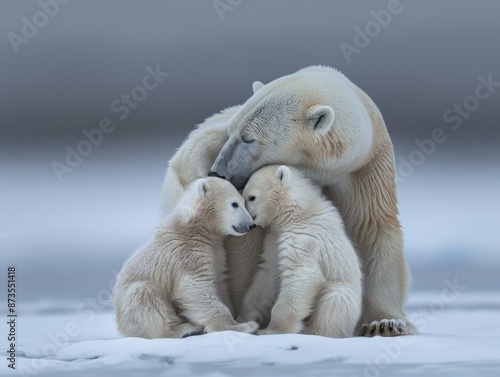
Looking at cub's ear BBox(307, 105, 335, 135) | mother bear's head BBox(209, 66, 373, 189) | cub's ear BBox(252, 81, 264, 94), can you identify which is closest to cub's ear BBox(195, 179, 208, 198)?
mother bear's head BBox(209, 66, 373, 189)

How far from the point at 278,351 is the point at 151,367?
0.56 meters

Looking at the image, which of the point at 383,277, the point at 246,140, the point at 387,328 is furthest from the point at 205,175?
the point at 387,328

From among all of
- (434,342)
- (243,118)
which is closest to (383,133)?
(243,118)

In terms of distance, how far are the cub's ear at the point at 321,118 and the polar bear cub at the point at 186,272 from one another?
51 centimetres

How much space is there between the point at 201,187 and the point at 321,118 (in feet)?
2.22

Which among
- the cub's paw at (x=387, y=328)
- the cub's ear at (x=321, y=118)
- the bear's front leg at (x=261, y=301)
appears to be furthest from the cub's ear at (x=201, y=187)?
the cub's paw at (x=387, y=328)

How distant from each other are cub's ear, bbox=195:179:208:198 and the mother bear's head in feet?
0.62

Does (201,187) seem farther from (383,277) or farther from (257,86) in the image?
(383,277)

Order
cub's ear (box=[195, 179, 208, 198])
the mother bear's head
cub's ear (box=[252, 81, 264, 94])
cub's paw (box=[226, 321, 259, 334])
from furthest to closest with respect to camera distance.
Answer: cub's ear (box=[252, 81, 264, 94])
the mother bear's head
cub's ear (box=[195, 179, 208, 198])
cub's paw (box=[226, 321, 259, 334])

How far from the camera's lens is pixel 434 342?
562 centimetres

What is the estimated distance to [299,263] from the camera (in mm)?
5414

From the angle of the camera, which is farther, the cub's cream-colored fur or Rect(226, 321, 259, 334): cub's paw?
the cub's cream-colored fur

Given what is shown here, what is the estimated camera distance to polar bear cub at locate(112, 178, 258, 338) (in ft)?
17.6

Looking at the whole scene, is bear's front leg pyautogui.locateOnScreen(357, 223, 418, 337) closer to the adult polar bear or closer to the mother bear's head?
the adult polar bear
